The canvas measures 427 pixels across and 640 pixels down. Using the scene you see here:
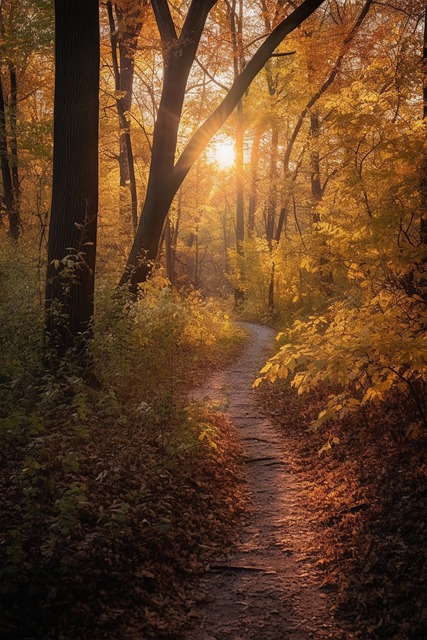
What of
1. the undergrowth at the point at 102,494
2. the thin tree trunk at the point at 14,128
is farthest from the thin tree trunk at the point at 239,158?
the undergrowth at the point at 102,494

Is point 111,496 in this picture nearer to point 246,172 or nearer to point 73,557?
point 73,557

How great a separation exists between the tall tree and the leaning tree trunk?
2.16 metres

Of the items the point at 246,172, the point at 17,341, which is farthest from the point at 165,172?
the point at 246,172

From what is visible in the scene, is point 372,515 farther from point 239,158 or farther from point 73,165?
point 239,158

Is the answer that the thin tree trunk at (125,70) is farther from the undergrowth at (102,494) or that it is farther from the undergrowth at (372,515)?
the undergrowth at (372,515)

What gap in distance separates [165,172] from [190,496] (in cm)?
649

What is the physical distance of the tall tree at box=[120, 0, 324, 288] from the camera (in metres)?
8.57

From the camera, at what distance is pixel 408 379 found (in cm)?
547

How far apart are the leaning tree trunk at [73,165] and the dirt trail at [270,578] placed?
2.70 m

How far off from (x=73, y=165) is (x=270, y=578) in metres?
5.94

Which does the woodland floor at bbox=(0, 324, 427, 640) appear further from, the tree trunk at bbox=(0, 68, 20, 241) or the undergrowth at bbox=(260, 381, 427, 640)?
the tree trunk at bbox=(0, 68, 20, 241)

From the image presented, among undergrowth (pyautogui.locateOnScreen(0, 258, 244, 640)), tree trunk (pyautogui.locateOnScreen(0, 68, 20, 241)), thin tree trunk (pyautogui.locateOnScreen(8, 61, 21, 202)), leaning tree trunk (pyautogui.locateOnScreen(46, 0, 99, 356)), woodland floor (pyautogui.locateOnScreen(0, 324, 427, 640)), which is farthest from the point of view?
tree trunk (pyautogui.locateOnScreen(0, 68, 20, 241))

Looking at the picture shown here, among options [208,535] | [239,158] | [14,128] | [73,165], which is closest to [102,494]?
[208,535]

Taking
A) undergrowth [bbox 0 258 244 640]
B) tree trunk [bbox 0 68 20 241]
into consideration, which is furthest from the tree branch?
Answer: tree trunk [bbox 0 68 20 241]
